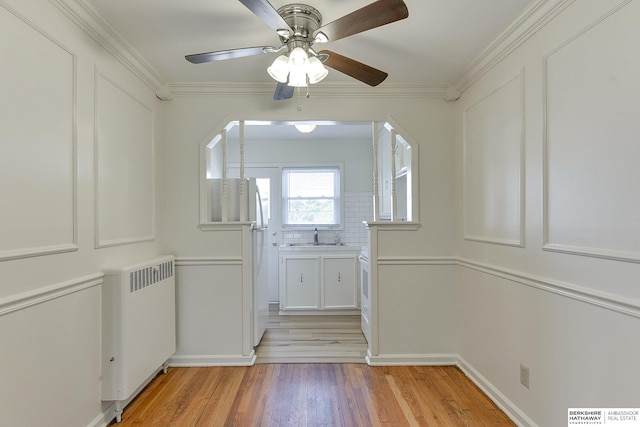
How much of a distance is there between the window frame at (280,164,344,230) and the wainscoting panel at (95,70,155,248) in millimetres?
2396

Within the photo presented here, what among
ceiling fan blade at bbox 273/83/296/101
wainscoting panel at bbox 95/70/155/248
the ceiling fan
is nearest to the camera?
the ceiling fan

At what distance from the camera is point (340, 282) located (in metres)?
4.32

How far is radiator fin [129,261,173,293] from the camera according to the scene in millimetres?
2096

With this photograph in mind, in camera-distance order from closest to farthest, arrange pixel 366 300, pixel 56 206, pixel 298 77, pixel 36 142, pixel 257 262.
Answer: pixel 36 142, pixel 56 206, pixel 298 77, pixel 257 262, pixel 366 300

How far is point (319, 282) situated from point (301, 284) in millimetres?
232

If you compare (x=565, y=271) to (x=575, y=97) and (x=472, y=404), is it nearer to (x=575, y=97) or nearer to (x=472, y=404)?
(x=575, y=97)

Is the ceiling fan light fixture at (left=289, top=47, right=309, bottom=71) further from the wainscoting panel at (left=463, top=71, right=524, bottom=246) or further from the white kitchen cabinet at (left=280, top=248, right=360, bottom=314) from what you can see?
the white kitchen cabinet at (left=280, top=248, right=360, bottom=314)

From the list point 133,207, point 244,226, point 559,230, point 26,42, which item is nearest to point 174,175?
point 133,207

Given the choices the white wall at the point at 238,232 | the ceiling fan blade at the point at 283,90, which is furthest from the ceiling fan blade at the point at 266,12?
the white wall at the point at 238,232

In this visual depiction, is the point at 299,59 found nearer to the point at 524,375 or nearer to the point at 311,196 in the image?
the point at 524,375

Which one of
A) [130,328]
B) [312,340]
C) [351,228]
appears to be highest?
[351,228]

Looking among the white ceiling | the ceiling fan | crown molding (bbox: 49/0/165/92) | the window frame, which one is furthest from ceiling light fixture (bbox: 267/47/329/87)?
the window frame

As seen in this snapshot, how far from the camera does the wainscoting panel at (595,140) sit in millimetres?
1313

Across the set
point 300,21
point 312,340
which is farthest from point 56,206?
point 312,340
